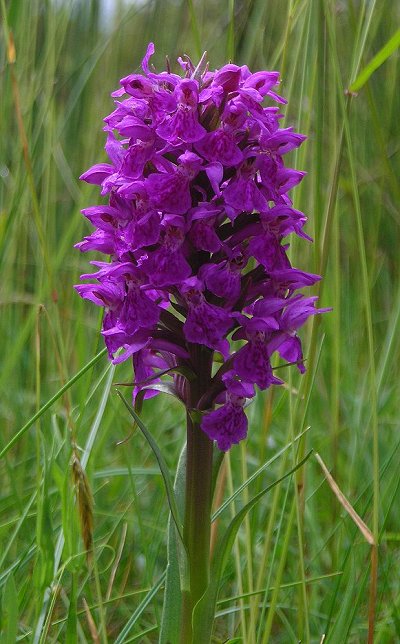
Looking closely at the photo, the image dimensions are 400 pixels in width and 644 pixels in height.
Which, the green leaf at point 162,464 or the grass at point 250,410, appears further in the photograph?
the grass at point 250,410

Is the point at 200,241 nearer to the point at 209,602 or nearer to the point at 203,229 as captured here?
the point at 203,229

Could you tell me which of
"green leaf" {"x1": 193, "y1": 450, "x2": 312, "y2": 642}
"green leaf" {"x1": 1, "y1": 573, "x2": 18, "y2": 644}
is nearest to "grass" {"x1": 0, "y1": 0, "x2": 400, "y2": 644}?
"green leaf" {"x1": 1, "y1": 573, "x2": 18, "y2": 644}

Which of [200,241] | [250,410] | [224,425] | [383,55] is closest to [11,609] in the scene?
[224,425]

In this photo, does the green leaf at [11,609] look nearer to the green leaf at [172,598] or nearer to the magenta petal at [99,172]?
the green leaf at [172,598]

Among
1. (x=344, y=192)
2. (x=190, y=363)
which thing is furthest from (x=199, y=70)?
(x=344, y=192)

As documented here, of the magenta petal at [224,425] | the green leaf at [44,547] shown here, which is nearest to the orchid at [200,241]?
the magenta petal at [224,425]

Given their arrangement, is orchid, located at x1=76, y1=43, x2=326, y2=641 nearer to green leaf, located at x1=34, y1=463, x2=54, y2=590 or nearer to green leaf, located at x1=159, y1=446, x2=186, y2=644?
green leaf, located at x1=159, y1=446, x2=186, y2=644
